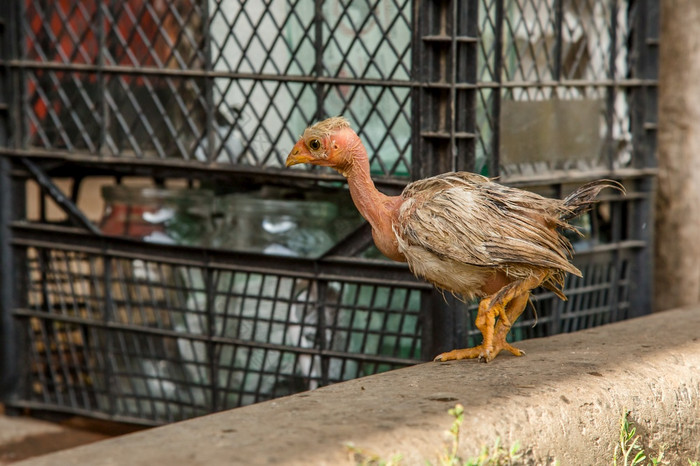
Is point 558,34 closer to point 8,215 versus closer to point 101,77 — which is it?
point 101,77

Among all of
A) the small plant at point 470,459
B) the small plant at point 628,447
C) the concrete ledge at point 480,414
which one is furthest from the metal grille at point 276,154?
the small plant at point 470,459

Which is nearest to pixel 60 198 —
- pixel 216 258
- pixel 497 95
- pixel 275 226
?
pixel 216 258

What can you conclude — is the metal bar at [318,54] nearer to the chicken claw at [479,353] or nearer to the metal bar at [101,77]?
the metal bar at [101,77]

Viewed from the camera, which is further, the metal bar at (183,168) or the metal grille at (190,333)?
the metal grille at (190,333)

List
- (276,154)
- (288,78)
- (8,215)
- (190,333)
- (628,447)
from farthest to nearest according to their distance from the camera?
(8,215) → (190,333) → (276,154) → (288,78) → (628,447)

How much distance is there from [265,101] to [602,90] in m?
1.90

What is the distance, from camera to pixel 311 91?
527 centimetres

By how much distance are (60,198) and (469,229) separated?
9.43 ft

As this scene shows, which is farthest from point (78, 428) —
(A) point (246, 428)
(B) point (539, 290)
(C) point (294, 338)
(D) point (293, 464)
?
(D) point (293, 464)

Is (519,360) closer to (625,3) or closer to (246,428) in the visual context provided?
(246,428)

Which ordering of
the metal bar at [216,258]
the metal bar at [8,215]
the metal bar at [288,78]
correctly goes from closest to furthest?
the metal bar at [288,78], the metal bar at [216,258], the metal bar at [8,215]

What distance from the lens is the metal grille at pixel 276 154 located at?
501cm

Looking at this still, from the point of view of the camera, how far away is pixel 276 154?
5.34m

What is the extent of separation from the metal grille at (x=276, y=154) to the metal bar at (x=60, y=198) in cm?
2
